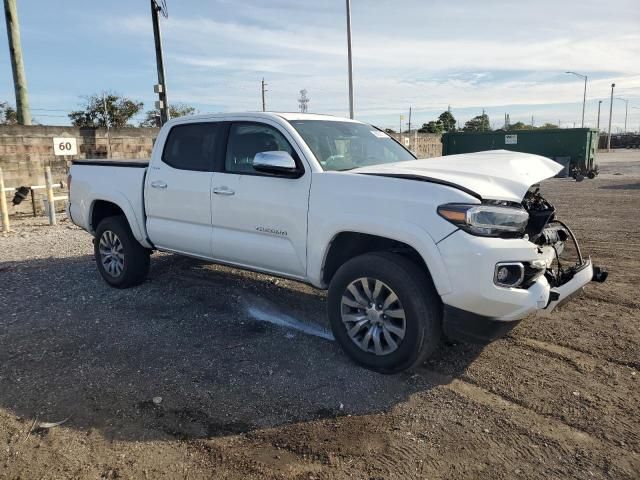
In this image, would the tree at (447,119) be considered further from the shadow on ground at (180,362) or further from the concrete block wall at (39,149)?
the shadow on ground at (180,362)

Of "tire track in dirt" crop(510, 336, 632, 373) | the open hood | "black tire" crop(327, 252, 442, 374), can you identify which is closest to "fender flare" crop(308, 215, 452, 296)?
"black tire" crop(327, 252, 442, 374)

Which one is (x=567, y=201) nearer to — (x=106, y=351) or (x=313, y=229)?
(x=313, y=229)

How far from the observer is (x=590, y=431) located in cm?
307

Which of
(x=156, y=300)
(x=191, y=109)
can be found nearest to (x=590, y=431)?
(x=156, y=300)

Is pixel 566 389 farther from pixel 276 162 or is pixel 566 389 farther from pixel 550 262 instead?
pixel 276 162

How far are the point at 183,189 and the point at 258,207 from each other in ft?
3.48

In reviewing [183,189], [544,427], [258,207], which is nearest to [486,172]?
[544,427]

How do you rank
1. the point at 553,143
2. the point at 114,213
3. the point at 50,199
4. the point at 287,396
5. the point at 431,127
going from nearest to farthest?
the point at 287,396 → the point at 114,213 → the point at 50,199 → the point at 553,143 → the point at 431,127

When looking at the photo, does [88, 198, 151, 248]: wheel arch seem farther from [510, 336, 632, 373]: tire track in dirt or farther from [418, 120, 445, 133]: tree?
[418, 120, 445, 133]: tree

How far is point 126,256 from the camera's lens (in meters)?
5.91

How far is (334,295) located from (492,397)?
129 centimetres

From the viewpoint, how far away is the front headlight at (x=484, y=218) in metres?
3.30

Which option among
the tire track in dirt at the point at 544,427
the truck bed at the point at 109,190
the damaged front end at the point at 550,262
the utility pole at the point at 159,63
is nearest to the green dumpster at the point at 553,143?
the utility pole at the point at 159,63

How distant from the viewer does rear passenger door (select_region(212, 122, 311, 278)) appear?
423 centimetres
